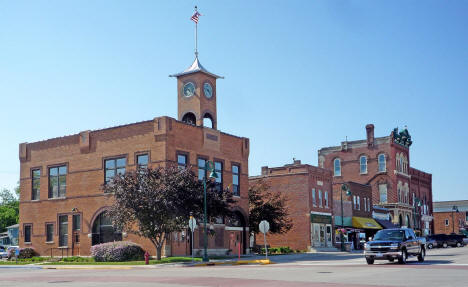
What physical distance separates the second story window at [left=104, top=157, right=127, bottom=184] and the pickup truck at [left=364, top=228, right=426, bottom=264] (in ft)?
70.8

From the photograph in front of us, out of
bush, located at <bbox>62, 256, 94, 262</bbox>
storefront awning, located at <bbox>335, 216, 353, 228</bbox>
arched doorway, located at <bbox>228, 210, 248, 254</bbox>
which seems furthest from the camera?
storefront awning, located at <bbox>335, 216, 353, 228</bbox>

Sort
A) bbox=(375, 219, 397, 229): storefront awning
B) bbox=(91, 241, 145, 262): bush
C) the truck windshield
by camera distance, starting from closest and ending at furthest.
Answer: the truck windshield
bbox=(91, 241, 145, 262): bush
bbox=(375, 219, 397, 229): storefront awning

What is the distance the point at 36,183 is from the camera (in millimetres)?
50094

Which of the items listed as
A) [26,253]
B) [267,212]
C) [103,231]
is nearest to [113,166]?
[103,231]

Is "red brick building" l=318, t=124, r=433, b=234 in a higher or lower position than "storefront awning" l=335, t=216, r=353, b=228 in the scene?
higher

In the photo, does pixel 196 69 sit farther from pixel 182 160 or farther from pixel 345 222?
pixel 345 222

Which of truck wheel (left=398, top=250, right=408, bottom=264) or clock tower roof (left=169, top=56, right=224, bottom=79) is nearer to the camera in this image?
truck wheel (left=398, top=250, right=408, bottom=264)

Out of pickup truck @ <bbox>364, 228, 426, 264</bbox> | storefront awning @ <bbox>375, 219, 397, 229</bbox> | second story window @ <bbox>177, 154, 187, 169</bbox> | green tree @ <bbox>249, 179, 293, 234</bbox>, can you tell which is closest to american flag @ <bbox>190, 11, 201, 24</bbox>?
second story window @ <bbox>177, 154, 187, 169</bbox>

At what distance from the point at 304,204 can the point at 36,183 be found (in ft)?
A: 83.0

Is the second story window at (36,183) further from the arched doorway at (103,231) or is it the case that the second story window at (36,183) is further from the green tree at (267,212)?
the green tree at (267,212)

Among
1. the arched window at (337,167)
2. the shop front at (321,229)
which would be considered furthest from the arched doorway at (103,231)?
the arched window at (337,167)

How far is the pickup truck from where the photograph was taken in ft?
91.8

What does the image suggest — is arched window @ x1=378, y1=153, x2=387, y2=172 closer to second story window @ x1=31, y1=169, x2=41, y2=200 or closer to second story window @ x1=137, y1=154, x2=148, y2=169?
second story window @ x1=137, y1=154, x2=148, y2=169

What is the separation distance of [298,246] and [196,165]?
1803 centimetres
